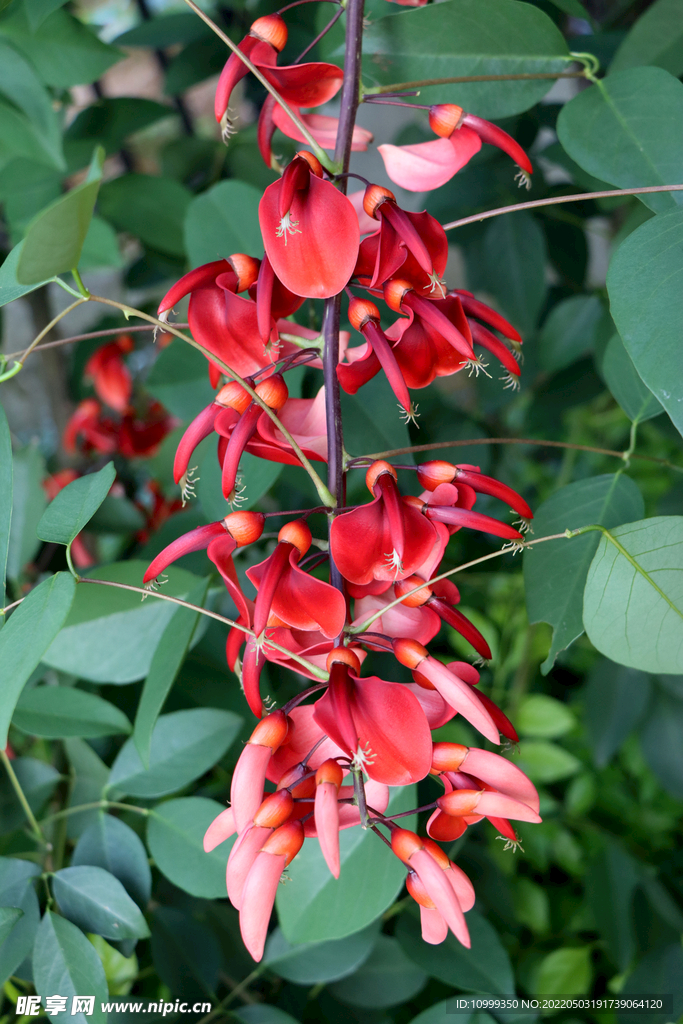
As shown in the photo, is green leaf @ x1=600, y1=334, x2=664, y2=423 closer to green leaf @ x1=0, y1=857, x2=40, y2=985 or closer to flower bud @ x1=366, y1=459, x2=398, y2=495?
flower bud @ x1=366, y1=459, x2=398, y2=495

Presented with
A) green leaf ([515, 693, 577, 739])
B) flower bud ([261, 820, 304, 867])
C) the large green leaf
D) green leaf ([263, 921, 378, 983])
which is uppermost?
the large green leaf

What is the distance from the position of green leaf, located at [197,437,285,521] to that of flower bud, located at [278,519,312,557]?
0.37 feet

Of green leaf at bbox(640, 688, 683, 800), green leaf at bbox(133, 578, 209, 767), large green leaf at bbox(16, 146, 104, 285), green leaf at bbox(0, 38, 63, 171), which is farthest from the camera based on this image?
green leaf at bbox(640, 688, 683, 800)

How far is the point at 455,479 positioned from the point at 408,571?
0.13 feet

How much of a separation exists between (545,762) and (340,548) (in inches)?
24.1

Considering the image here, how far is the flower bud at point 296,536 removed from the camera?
222mm

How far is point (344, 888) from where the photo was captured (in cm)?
31

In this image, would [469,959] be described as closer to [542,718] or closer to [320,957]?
[320,957]

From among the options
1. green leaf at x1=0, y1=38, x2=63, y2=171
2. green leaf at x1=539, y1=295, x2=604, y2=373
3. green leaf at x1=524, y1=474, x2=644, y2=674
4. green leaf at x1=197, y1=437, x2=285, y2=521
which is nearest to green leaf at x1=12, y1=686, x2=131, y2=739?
green leaf at x1=197, y1=437, x2=285, y2=521

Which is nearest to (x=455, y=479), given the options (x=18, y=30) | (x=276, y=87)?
(x=276, y=87)

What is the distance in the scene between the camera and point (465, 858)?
0.50 metres

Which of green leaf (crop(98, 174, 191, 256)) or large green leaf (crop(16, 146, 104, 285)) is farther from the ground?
large green leaf (crop(16, 146, 104, 285))

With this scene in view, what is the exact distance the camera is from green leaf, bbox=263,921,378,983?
0.38 meters

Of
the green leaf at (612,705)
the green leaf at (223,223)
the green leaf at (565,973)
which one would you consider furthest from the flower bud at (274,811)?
the green leaf at (612,705)
